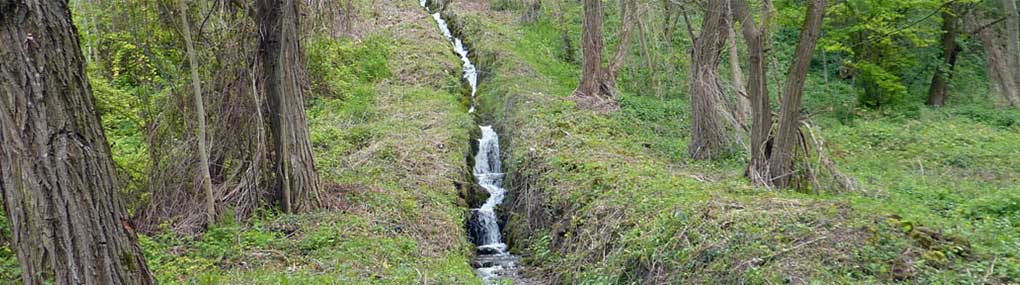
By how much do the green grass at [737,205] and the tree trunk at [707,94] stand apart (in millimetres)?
422

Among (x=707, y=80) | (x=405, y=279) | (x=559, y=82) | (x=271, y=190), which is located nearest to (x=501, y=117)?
(x=559, y=82)

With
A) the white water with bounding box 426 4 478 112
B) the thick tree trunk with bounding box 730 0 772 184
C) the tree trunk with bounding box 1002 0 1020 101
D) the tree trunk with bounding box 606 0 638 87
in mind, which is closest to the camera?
the thick tree trunk with bounding box 730 0 772 184

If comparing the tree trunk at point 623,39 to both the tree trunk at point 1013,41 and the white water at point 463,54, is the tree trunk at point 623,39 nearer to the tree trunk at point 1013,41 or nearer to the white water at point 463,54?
the white water at point 463,54

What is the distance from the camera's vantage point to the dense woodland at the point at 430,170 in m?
4.49

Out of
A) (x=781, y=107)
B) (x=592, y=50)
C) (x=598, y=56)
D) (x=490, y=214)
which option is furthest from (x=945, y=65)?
(x=490, y=214)

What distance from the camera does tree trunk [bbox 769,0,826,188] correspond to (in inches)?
351

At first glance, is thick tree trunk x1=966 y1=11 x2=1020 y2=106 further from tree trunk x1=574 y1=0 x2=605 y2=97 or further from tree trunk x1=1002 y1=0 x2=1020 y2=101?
tree trunk x1=574 y1=0 x2=605 y2=97

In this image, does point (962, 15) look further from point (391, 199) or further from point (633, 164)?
point (391, 199)

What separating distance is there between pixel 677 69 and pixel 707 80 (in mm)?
8887

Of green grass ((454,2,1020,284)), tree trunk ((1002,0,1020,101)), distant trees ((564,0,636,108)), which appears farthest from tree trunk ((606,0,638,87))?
tree trunk ((1002,0,1020,101))

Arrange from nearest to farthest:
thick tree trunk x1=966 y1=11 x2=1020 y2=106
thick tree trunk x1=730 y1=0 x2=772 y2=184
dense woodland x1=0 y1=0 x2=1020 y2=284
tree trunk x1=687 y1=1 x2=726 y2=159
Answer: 1. dense woodland x1=0 y1=0 x2=1020 y2=284
2. thick tree trunk x1=730 y1=0 x2=772 y2=184
3. tree trunk x1=687 y1=1 x2=726 y2=159
4. thick tree trunk x1=966 y1=11 x2=1020 y2=106

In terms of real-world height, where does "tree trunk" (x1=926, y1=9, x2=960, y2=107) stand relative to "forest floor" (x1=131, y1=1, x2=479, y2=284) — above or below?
above

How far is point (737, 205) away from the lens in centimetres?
793

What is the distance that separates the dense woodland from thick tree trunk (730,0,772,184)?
3cm
